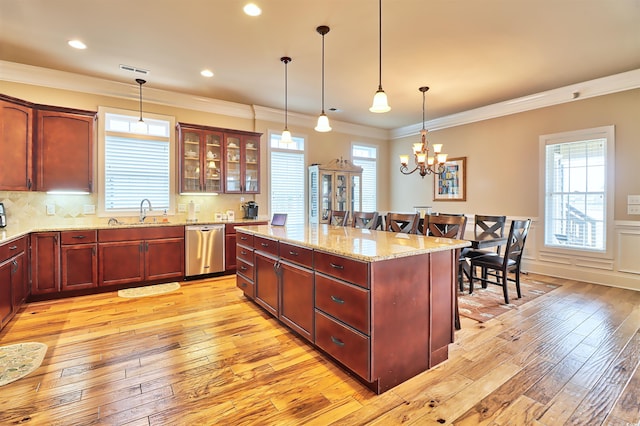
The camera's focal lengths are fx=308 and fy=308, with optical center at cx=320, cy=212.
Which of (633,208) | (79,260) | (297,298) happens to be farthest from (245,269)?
(633,208)

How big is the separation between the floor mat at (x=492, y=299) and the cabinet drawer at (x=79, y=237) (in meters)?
4.56

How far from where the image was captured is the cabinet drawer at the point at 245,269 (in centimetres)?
345

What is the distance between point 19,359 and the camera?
2344 millimetres

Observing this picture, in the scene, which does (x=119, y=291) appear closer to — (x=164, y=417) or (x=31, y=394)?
(x=31, y=394)

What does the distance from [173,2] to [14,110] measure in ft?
8.17

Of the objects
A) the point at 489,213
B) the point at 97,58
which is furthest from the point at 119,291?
the point at 489,213

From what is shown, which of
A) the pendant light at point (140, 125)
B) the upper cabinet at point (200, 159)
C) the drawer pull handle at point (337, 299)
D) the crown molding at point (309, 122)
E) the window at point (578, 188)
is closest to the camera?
the drawer pull handle at point (337, 299)

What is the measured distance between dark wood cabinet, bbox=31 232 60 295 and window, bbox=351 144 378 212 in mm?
5449

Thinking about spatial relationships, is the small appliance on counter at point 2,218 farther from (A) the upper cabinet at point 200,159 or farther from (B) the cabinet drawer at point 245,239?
(B) the cabinet drawer at point 245,239

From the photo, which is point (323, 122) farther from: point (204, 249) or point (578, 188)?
point (578, 188)

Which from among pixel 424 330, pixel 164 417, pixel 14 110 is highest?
pixel 14 110

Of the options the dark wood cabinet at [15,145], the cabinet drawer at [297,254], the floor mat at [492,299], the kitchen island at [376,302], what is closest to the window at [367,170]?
the floor mat at [492,299]

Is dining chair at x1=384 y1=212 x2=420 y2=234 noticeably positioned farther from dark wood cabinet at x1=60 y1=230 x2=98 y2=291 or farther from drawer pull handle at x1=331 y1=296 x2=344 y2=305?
dark wood cabinet at x1=60 y1=230 x2=98 y2=291

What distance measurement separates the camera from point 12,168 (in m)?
3.57
